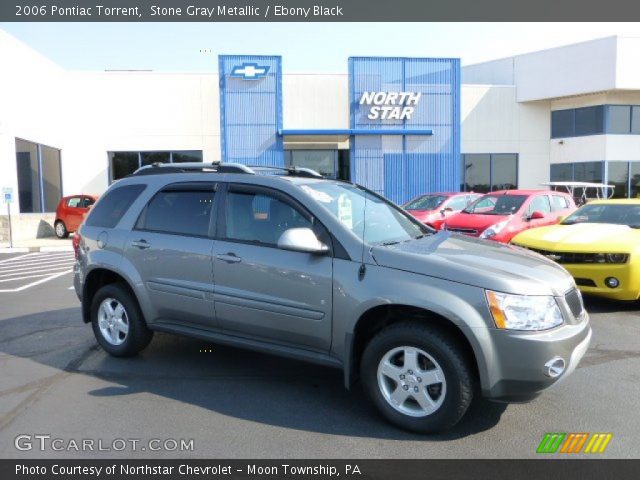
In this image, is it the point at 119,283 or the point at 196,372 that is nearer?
the point at 196,372

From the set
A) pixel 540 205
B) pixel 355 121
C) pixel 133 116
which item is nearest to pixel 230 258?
pixel 540 205

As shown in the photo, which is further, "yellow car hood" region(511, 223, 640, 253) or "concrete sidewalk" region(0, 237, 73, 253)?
"concrete sidewalk" region(0, 237, 73, 253)

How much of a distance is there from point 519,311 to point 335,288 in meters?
1.24

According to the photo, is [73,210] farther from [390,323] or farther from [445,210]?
[390,323]

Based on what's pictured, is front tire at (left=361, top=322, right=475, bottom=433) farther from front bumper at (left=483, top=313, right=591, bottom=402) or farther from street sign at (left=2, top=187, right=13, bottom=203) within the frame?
street sign at (left=2, top=187, right=13, bottom=203)

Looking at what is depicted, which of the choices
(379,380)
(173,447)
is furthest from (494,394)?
(173,447)

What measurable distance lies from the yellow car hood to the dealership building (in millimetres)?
16344

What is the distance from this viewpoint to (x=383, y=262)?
3695mm

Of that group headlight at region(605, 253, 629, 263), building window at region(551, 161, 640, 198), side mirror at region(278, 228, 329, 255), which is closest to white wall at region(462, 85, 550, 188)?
building window at region(551, 161, 640, 198)

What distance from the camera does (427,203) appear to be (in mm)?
14531

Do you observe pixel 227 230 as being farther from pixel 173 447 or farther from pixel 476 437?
pixel 476 437

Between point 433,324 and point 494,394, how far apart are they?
0.58 meters

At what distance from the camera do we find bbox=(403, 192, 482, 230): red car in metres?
13.4
